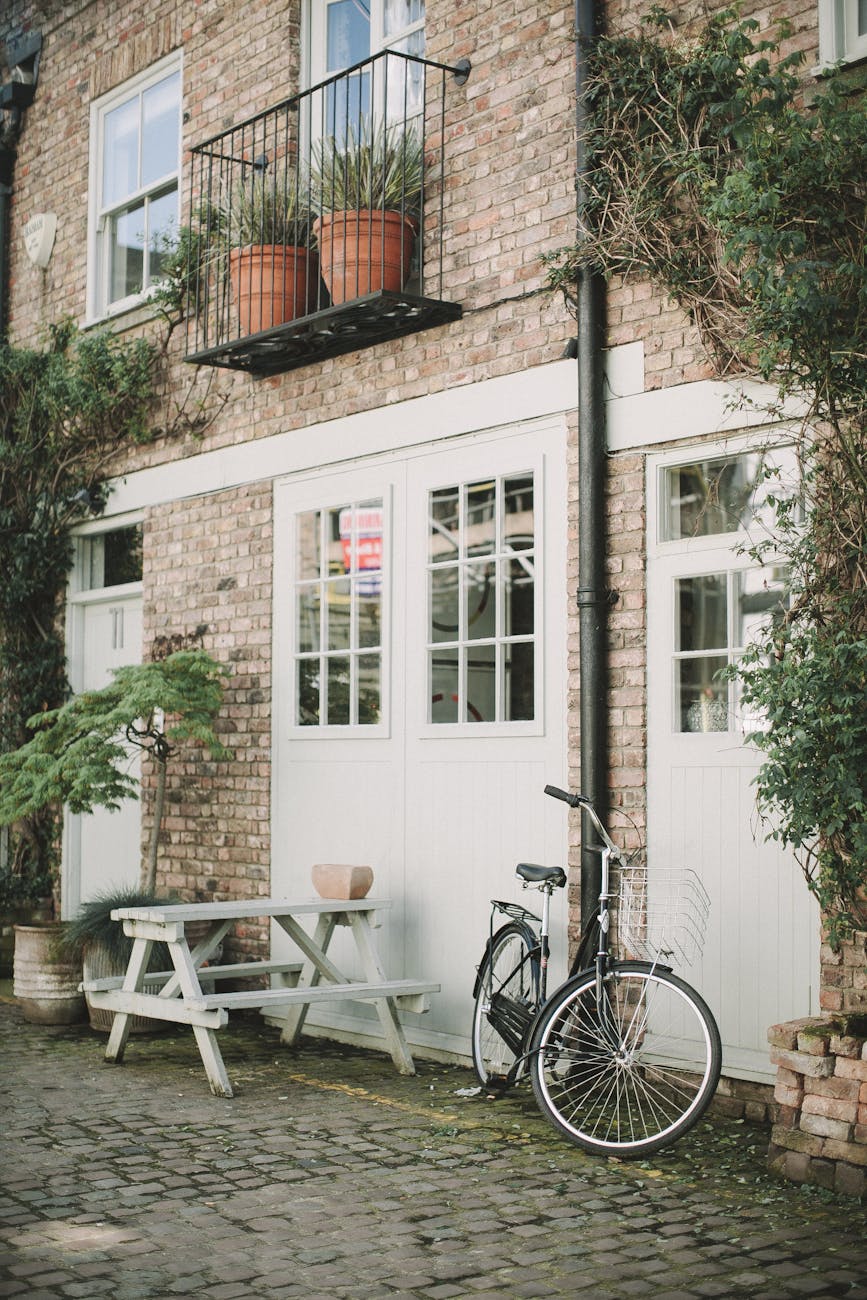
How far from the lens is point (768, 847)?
5.67 meters

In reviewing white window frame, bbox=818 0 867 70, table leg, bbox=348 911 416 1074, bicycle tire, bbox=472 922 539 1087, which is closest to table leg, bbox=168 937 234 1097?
table leg, bbox=348 911 416 1074

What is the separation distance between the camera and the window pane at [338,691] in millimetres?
7914

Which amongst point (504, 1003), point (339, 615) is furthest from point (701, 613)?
point (339, 615)

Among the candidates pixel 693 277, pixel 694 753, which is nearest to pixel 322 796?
pixel 694 753

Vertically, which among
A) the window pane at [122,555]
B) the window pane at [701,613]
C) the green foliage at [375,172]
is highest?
the green foliage at [375,172]

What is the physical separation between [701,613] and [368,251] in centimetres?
262

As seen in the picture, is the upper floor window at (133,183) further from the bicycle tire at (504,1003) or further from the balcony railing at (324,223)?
the bicycle tire at (504,1003)

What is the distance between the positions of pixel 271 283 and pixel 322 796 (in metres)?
2.76

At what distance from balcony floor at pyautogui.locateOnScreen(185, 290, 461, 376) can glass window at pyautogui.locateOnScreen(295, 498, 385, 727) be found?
2.77 feet

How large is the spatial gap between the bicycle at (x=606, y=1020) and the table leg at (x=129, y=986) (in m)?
1.61

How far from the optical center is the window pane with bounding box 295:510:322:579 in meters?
8.15

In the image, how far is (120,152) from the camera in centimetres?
1023

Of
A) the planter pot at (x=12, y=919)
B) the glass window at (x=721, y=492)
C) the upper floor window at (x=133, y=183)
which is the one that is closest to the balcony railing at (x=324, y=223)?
the upper floor window at (x=133, y=183)

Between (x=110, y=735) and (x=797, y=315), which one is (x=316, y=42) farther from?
(x=797, y=315)
